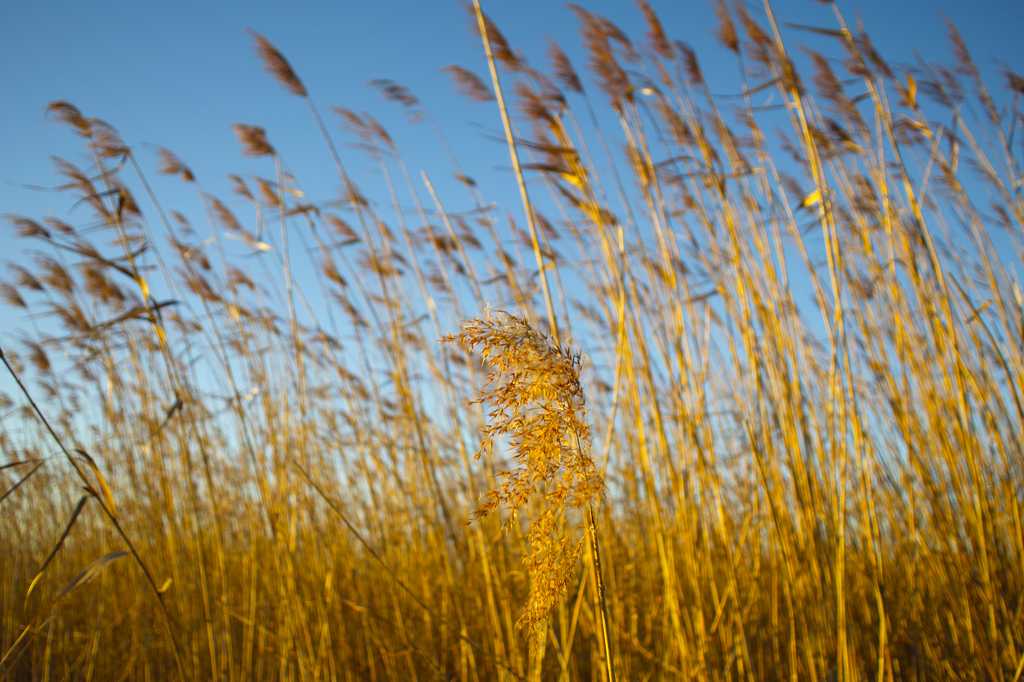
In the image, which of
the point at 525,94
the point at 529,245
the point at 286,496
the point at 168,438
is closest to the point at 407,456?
the point at 286,496

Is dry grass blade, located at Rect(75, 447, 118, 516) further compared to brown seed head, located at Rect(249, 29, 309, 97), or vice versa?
brown seed head, located at Rect(249, 29, 309, 97)

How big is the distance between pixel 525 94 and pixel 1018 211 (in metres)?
1.60

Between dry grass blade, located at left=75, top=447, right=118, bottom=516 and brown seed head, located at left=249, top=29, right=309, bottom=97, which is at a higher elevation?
brown seed head, located at left=249, top=29, right=309, bottom=97

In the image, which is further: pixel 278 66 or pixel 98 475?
pixel 278 66

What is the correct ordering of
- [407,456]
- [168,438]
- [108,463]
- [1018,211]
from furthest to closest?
[108,463] → [168,438] → [407,456] → [1018,211]

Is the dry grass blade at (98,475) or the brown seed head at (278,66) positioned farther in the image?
the brown seed head at (278,66)

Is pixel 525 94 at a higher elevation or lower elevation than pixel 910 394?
higher

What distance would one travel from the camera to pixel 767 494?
1.12 meters

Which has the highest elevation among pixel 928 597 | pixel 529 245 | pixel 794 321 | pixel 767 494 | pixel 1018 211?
pixel 529 245

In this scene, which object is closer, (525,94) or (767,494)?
(767,494)

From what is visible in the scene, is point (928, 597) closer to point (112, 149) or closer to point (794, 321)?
point (794, 321)

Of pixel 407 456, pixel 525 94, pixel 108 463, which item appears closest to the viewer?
pixel 525 94

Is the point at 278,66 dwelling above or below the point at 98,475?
above

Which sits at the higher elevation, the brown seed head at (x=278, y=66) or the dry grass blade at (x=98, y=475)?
the brown seed head at (x=278, y=66)
